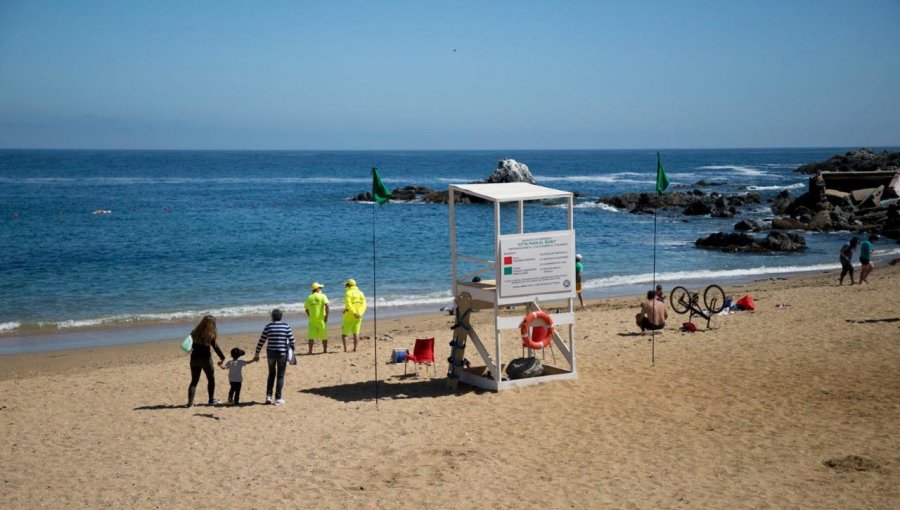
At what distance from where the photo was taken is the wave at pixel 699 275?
2748 cm

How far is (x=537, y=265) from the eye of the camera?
12461mm

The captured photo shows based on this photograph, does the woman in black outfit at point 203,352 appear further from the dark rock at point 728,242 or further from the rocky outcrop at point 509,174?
the rocky outcrop at point 509,174

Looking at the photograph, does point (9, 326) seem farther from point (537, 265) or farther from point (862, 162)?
point (862, 162)

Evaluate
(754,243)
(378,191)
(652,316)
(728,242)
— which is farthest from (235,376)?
(754,243)

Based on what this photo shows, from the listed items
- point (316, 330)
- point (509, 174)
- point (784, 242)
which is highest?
point (509, 174)

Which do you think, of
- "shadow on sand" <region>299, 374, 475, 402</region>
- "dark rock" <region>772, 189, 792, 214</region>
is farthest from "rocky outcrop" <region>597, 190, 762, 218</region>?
"shadow on sand" <region>299, 374, 475, 402</region>

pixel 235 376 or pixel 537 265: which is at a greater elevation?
pixel 537 265

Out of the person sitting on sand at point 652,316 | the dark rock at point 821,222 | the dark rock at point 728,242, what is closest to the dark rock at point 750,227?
the dark rock at point 821,222

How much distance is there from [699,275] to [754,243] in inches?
290

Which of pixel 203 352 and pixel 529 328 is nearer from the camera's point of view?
pixel 203 352

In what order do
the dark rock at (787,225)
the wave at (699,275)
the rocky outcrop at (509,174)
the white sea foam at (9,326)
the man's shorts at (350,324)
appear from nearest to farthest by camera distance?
the man's shorts at (350,324) < the white sea foam at (9,326) < the wave at (699,275) < the dark rock at (787,225) < the rocky outcrop at (509,174)

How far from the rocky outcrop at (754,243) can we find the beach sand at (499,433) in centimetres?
1846

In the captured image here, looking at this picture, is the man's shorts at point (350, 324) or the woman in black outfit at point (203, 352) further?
the man's shorts at point (350, 324)

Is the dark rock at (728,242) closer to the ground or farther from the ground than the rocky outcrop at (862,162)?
closer to the ground
